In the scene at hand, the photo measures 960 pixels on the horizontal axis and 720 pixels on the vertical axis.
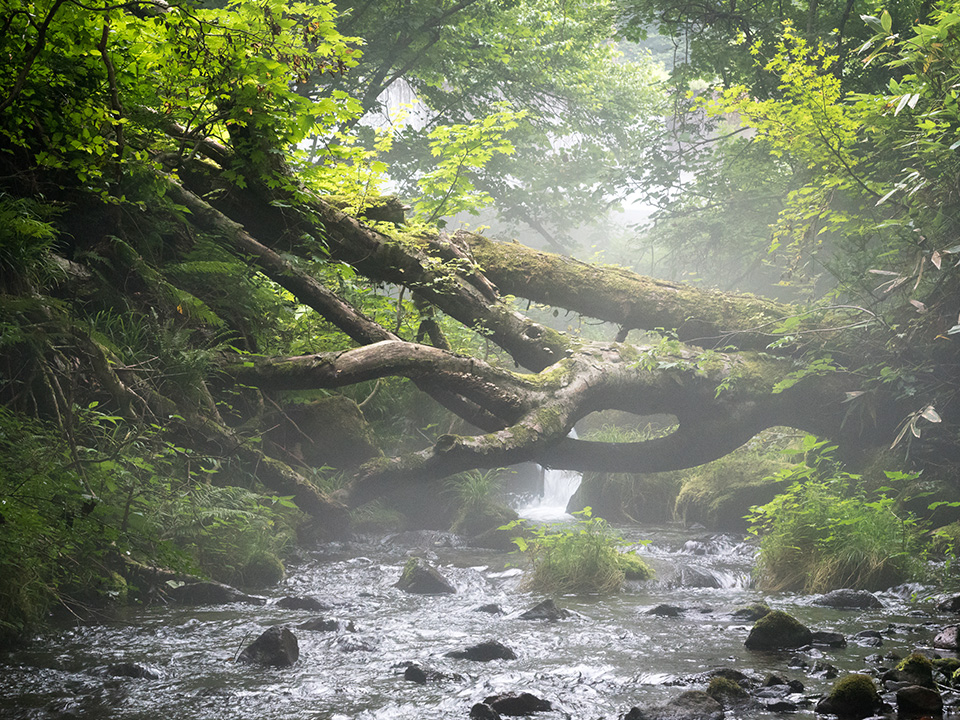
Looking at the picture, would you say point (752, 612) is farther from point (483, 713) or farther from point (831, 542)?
point (483, 713)

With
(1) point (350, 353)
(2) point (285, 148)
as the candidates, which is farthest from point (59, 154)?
(1) point (350, 353)

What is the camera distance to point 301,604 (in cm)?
574

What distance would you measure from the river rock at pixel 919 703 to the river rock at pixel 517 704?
159cm

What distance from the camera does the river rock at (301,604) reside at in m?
5.69

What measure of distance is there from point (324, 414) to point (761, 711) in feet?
19.7

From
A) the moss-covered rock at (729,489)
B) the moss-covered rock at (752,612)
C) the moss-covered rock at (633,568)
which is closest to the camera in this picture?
the moss-covered rock at (752,612)

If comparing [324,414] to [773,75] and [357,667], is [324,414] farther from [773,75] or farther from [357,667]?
[773,75]

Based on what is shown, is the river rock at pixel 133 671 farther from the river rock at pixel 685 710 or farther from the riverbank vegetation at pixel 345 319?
the river rock at pixel 685 710

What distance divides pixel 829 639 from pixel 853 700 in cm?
147

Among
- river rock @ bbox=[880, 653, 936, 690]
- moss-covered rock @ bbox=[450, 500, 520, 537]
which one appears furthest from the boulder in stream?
moss-covered rock @ bbox=[450, 500, 520, 537]

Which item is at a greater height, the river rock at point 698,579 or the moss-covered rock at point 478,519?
the moss-covered rock at point 478,519

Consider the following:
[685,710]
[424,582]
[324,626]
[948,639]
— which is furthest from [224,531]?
[948,639]

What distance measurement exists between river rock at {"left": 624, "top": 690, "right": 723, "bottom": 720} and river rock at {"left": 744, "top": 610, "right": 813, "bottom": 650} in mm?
1315

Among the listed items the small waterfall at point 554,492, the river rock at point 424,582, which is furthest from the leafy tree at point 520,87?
the small waterfall at point 554,492
